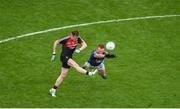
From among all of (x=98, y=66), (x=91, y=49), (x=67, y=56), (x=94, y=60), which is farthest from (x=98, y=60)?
(x=91, y=49)

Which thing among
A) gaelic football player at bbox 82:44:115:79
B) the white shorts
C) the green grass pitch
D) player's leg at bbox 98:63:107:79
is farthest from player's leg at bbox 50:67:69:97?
player's leg at bbox 98:63:107:79

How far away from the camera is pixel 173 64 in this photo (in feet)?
82.3

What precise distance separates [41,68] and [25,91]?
2.58m

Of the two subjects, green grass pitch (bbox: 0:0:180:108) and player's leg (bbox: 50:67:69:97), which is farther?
green grass pitch (bbox: 0:0:180:108)

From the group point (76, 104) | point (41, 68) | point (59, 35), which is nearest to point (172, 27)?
point (59, 35)

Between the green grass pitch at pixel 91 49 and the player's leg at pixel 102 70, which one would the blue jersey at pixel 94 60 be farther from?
the green grass pitch at pixel 91 49

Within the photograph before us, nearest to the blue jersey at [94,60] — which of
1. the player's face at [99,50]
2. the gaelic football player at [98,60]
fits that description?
the gaelic football player at [98,60]

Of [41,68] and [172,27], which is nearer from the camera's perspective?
[41,68]

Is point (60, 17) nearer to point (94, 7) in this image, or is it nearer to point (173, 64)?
point (94, 7)

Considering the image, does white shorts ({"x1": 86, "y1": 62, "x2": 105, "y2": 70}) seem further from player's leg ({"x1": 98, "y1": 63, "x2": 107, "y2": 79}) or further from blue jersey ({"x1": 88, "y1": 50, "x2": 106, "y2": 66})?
blue jersey ({"x1": 88, "y1": 50, "x2": 106, "y2": 66})

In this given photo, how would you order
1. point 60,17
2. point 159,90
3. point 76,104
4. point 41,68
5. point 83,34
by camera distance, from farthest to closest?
point 60,17 → point 83,34 → point 41,68 → point 159,90 → point 76,104

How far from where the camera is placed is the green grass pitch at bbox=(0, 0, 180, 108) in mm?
21688

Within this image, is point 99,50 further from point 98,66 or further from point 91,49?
point 91,49

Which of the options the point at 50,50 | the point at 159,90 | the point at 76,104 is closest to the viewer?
the point at 76,104
